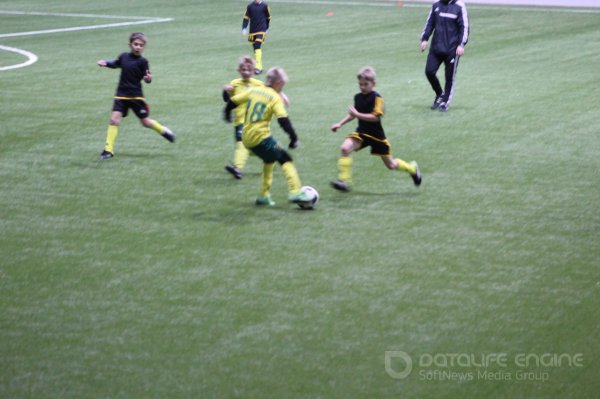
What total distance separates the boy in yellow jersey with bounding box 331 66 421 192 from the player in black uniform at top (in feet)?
38.0

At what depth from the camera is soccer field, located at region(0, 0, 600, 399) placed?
830cm

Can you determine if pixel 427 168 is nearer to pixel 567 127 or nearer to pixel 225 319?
pixel 567 127

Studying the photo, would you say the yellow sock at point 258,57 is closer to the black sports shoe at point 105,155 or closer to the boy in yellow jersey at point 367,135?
the black sports shoe at point 105,155

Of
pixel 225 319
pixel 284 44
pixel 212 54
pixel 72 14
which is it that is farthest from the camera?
pixel 72 14

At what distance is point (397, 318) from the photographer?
931 centimetres

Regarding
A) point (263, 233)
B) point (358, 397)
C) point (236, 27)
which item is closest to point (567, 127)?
point (263, 233)

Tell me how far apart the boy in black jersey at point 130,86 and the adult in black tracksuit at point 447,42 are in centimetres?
598

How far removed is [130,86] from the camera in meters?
15.5

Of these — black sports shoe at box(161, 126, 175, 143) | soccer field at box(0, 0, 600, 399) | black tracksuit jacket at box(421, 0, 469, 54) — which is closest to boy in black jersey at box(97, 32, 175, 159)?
black sports shoe at box(161, 126, 175, 143)

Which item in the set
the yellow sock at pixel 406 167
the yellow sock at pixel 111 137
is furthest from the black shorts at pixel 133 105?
the yellow sock at pixel 406 167

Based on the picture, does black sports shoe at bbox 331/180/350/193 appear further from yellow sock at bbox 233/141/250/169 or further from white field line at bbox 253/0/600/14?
white field line at bbox 253/0/600/14

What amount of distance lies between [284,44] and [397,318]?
20.1 m

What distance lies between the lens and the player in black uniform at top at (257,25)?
25172 mm

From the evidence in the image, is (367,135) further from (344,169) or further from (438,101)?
(438,101)
